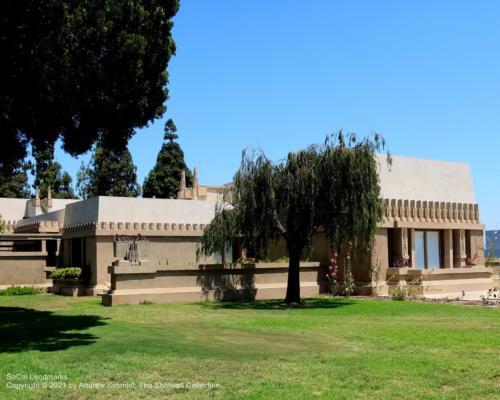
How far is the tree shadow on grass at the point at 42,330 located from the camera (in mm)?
12281

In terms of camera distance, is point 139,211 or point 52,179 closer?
point 139,211

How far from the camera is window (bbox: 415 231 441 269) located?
30.2 meters

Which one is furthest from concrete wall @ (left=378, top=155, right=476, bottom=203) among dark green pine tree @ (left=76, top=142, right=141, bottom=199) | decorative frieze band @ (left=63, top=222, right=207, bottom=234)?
dark green pine tree @ (left=76, top=142, right=141, bottom=199)

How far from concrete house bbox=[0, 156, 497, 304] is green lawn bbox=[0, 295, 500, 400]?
6.88m

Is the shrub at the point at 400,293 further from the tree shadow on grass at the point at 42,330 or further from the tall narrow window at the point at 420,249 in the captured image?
the tree shadow on grass at the point at 42,330

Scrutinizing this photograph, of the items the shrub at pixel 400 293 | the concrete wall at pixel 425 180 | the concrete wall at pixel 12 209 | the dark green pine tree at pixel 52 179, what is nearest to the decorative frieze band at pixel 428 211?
the concrete wall at pixel 425 180

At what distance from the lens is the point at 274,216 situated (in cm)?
2200

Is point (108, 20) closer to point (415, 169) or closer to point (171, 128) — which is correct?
point (415, 169)

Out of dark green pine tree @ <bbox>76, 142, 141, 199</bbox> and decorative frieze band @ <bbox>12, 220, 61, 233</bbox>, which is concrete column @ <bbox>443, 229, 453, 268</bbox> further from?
dark green pine tree @ <bbox>76, 142, 141, 199</bbox>

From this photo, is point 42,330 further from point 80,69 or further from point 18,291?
point 18,291

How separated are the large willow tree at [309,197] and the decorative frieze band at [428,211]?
5.77 metres

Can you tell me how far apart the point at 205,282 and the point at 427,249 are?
12.1 metres

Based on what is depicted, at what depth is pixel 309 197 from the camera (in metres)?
21.4

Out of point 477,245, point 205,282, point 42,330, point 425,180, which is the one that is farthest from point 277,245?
point 42,330
